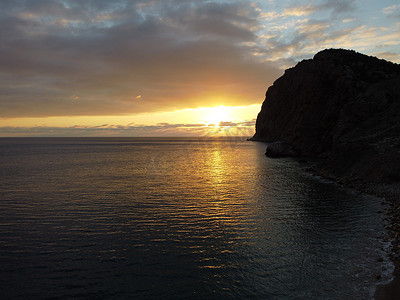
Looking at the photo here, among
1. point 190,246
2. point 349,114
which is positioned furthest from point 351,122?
point 190,246

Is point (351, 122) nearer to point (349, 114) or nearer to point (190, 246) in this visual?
point (349, 114)

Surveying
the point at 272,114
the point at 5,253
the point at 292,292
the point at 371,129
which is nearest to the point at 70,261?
the point at 5,253

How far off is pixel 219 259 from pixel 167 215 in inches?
407

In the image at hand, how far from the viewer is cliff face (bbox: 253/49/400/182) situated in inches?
1677

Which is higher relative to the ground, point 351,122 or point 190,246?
point 351,122

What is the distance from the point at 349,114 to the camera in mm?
64938

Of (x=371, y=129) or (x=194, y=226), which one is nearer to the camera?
(x=194, y=226)

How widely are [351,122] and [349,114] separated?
9.41 ft

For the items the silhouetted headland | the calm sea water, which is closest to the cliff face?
the silhouetted headland

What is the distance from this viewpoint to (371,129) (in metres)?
54.1

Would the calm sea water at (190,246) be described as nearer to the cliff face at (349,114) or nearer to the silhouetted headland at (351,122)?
the silhouetted headland at (351,122)

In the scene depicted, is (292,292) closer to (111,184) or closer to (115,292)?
(115,292)

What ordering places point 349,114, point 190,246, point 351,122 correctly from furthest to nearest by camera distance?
point 349,114 < point 351,122 < point 190,246

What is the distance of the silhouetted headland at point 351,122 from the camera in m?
37.6
